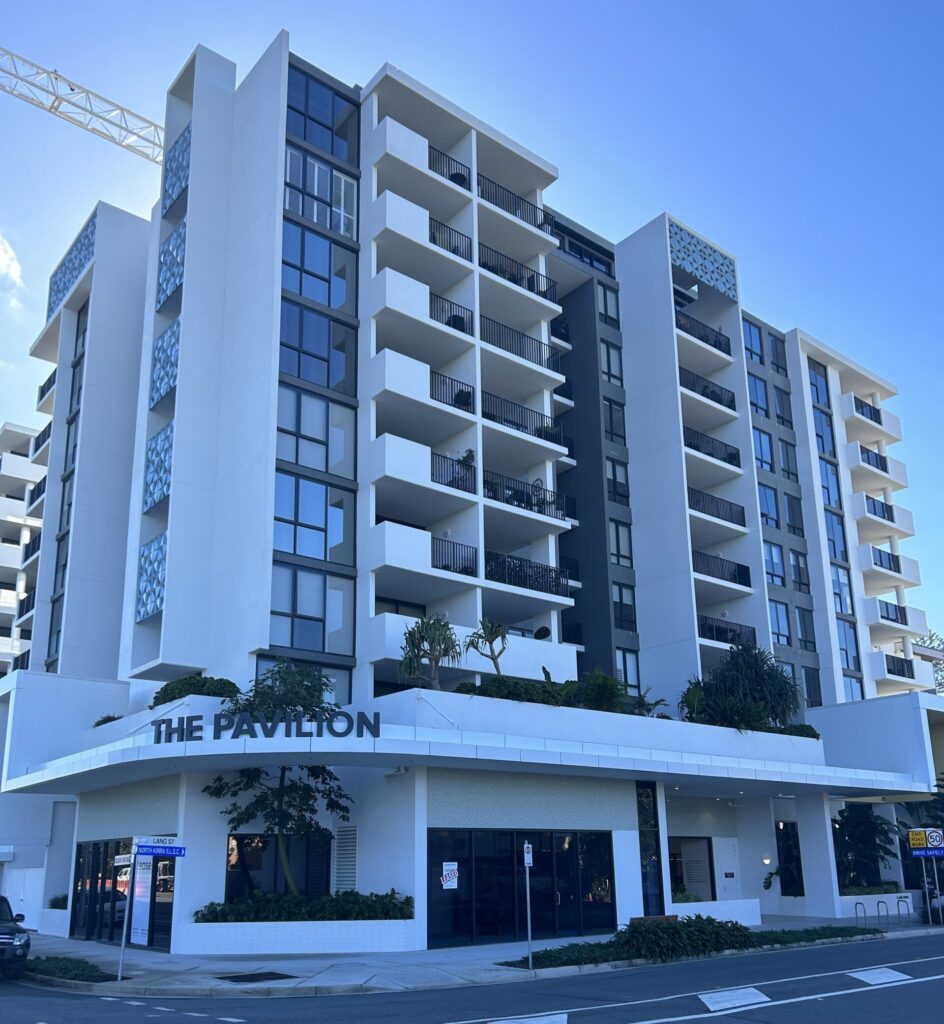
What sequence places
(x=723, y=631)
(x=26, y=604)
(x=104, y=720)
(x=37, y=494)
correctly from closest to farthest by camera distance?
1. (x=104, y=720)
2. (x=723, y=631)
3. (x=26, y=604)
4. (x=37, y=494)

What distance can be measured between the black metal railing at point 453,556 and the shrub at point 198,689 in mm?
10297

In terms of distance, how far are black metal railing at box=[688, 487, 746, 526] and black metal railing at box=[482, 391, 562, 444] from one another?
831 centimetres

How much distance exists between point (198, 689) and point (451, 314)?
1938 centimetres

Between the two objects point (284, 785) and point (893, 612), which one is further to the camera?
point (893, 612)

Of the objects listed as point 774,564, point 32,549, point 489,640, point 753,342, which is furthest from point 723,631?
point 32,549

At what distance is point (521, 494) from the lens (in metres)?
43.8

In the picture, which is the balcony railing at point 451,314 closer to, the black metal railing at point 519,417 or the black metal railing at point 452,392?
the black metal railing at point 452,392

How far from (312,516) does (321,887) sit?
41.0 ft

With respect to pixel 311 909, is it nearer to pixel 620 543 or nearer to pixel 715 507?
pixel 620 543

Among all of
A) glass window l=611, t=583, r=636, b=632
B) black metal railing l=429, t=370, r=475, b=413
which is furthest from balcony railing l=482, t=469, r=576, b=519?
glass window l=611, t=583, r=636, b=632

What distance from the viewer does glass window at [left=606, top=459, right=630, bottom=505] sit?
51.0m

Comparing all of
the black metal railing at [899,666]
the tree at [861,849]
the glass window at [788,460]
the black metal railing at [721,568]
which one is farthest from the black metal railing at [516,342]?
the black metal railing at [899,666]

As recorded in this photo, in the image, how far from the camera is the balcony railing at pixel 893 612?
59950 mm

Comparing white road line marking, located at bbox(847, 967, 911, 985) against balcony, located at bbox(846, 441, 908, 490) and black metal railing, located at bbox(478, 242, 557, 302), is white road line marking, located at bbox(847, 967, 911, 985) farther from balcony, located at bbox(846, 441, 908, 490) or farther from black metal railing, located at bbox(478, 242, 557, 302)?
balcony, located at bbox(846, 441, 908, 490)
